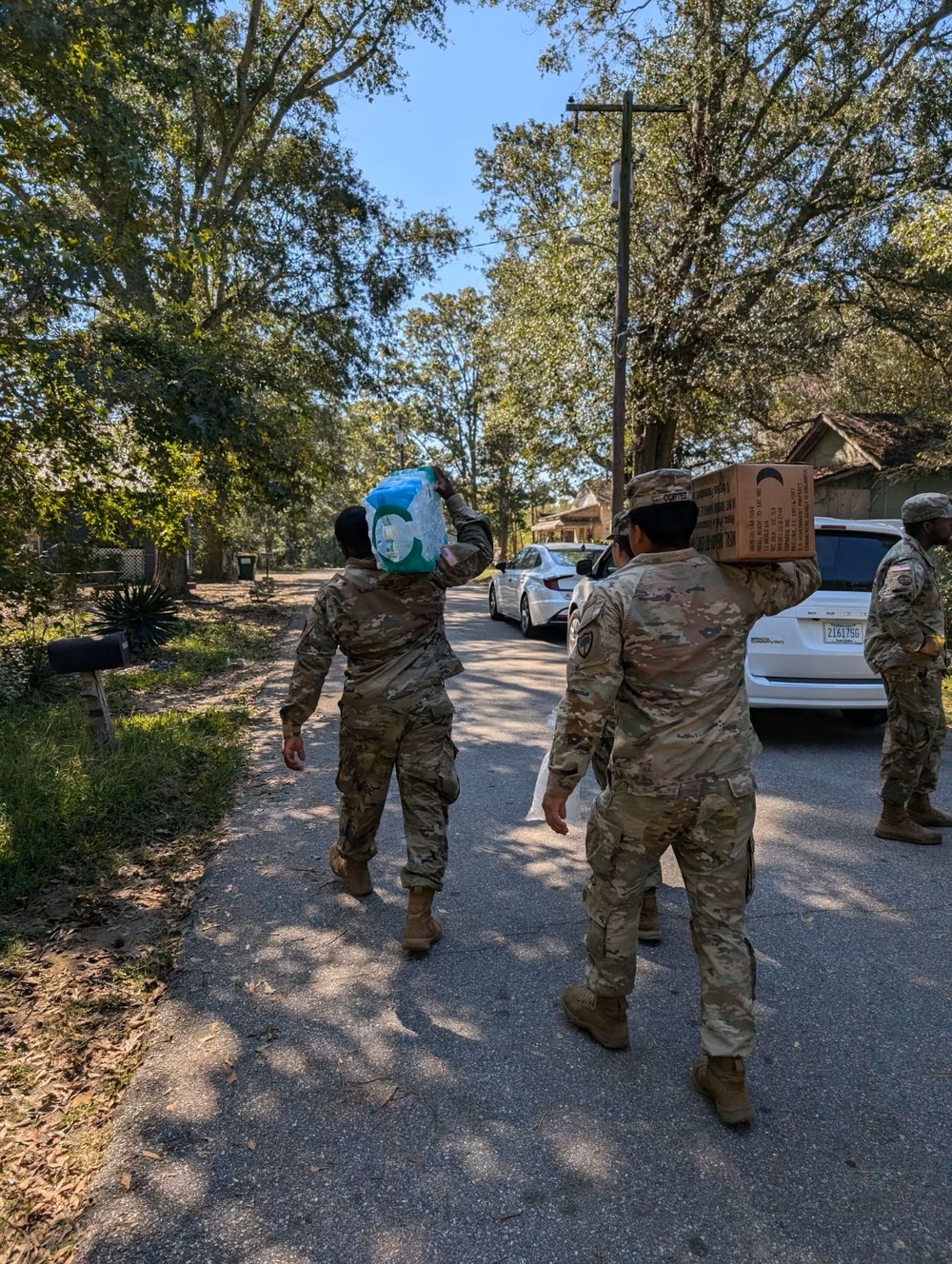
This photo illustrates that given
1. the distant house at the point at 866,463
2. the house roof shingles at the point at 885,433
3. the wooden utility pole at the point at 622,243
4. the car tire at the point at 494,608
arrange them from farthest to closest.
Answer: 1. the distant house at the point at 866,463
2. the house roof shingles at the point at 885,433
3. the car tire at the point at 494,608
4. the wooden utility pole at the point at 622,243

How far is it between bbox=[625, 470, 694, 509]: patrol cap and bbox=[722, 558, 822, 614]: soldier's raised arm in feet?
0.89

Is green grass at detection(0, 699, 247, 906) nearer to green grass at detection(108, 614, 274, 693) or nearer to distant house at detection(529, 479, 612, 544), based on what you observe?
green grass at detection(108, 614, 274, 693)

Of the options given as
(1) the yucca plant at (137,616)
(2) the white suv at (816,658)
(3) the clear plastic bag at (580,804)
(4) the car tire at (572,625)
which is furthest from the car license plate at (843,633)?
(1) the yucca plant at (137,616)

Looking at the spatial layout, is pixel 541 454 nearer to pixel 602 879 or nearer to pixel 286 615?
pixel 286 615

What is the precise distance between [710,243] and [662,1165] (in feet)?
47.0

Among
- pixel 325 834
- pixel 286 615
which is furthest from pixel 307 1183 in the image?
pixel 286 615

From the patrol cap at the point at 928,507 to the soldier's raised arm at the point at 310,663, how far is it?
3148 mm

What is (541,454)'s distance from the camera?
20.0 meters

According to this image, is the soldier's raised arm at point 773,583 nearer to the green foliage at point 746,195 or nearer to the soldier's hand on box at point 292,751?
the soldier's hand on box at point 292,751

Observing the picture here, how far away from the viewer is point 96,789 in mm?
4605

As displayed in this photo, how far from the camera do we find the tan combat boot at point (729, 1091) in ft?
7.14

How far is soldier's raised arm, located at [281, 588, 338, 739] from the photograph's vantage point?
3242 mm

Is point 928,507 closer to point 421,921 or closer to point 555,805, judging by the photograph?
point 555,805

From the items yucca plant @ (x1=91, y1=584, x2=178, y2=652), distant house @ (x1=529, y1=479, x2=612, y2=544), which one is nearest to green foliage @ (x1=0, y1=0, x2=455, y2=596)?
yucca plant @ (x1=91, y1=584, x2=178, y2=652)
